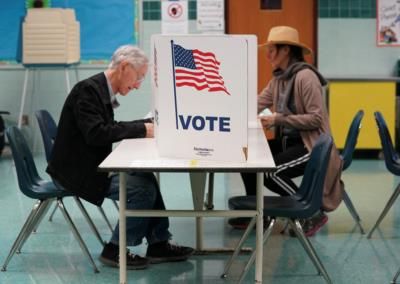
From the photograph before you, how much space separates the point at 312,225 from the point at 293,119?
63 cm

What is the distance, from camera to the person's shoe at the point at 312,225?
4319 millimetres

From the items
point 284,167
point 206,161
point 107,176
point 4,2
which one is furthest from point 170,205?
point 4,2

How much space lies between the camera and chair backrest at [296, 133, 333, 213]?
3328 mm

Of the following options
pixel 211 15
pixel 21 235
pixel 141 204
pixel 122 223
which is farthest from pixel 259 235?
pixel 211 15

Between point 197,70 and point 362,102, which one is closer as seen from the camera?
point 197,70

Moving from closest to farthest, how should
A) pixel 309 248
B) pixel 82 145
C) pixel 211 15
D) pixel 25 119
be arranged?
pixel 309 248, pixel 82 145, pixel 211 15, pixel 25 119

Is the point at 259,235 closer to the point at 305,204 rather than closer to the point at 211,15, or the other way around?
the point at 305,204

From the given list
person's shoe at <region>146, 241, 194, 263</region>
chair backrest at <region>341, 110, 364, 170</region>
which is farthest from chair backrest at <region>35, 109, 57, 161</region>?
chair backrest at <region>341, 110, 364, 170</region>

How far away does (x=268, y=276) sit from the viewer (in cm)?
357

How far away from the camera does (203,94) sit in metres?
2.99

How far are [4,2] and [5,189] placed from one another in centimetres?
256

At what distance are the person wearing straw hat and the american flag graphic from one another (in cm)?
130

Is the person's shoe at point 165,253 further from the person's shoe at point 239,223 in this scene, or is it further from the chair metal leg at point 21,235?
the person's shoe at point 239,223

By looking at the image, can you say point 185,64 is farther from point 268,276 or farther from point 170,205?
point 170,205
